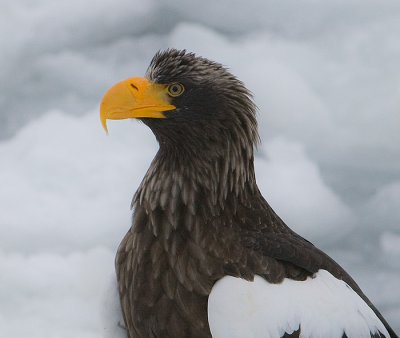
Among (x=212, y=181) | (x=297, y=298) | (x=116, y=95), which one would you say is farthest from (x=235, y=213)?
(x=116, y=95)

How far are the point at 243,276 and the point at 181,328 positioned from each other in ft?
1.50

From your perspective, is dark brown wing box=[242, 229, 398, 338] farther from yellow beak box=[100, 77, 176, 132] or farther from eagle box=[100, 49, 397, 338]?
yellow beak box=[100, 77, 176, 132]

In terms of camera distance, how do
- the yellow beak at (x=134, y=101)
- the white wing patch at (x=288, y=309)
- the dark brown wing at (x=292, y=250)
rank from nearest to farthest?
the white wing patch at (x=288, y=309) → the dark brown wing at (x=292, y=250) → the yellow beak at (x=134, y=101)

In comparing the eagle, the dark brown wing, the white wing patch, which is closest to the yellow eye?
the eagle

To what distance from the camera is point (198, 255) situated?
18.5 feet

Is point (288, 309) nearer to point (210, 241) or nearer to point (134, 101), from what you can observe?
point (210, 241)

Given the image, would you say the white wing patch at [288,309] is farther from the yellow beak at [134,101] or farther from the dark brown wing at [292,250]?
the yellow beak at [134,101]

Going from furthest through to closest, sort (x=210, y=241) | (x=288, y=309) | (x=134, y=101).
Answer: (x=134, y=101) < (x=210, y=241) < (x=288, y=309)

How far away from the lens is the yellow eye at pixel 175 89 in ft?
19.6

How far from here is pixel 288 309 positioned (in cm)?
557

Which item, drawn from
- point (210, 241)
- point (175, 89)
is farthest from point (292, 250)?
point (175, 89)

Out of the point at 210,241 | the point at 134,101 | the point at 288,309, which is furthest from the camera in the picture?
the point at 134,101

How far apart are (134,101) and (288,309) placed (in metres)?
1.53

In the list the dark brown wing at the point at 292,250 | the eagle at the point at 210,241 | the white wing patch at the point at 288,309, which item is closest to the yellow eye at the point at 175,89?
the eagle at the point at 210,241
